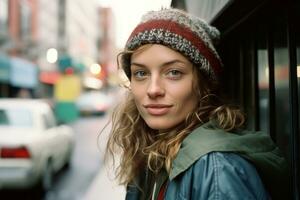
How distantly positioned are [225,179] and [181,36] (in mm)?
574

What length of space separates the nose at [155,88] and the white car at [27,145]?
5.21 meters

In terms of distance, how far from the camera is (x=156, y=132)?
1895 mm

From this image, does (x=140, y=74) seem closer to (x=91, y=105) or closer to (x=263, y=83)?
(x=263, y=83)

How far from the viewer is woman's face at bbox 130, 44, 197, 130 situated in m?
1.55

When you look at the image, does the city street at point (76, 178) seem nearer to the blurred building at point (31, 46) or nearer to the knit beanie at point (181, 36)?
the knit beanie at point (181, 36)

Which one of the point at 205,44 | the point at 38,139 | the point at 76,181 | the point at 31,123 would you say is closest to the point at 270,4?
the point at 205,44

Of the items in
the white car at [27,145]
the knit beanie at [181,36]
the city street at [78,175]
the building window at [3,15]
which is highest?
the building window at [3,15]

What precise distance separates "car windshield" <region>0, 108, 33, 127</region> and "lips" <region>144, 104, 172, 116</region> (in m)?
5.91

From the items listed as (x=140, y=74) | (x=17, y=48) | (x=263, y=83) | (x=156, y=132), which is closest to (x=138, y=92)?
(x=140, y=74)

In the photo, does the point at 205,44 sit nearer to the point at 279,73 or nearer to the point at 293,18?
the point at 293,18

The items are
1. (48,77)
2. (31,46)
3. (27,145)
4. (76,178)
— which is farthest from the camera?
(48,77)

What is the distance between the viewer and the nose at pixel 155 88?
154cm

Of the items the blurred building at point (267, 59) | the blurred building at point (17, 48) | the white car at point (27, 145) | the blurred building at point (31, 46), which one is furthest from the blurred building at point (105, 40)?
the blurred building at point (267, 59)

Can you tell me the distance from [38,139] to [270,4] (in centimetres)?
531
